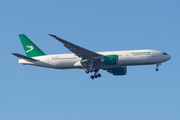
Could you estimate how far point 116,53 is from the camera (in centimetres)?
5316

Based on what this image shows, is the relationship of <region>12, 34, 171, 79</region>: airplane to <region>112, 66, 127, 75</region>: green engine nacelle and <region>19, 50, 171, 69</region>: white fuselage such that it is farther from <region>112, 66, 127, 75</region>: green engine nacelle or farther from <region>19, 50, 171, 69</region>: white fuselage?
<region>112, 66, 127, 75</region>: green engine nacelle

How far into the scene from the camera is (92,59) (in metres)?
52.9

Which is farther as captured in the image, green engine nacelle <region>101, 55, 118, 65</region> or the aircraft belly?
the aircraft belly

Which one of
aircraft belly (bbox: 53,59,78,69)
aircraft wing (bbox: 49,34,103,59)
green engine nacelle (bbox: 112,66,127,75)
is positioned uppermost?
aircraft wing (bbox: 49,34,103,59)

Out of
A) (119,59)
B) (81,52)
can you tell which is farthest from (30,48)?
(119,59)

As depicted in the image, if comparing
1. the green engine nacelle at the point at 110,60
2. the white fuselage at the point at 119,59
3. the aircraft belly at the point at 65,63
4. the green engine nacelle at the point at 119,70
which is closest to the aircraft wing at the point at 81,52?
the green engine nacelle at the point at 110,60

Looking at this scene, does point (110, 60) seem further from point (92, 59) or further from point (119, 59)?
point (92, 59)

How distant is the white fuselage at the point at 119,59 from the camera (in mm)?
52312

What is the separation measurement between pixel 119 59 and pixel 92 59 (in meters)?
4.27

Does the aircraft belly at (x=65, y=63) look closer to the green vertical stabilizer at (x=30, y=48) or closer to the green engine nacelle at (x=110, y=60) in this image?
the green vertical stabilizer at (x=30, y=48)

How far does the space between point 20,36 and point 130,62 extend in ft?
68.5

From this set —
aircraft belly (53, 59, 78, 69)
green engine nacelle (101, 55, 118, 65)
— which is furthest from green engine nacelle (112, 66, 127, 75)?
aircraft belly (53, 59, 78, 69)

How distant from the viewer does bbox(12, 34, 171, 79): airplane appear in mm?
52031

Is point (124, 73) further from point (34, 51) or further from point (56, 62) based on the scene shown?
point (34, 51)
